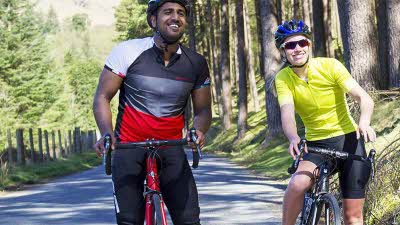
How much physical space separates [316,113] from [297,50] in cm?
53

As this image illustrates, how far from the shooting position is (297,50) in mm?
6207

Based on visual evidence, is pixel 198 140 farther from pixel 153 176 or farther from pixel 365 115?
pixel 365 115

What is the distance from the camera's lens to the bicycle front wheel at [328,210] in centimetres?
573

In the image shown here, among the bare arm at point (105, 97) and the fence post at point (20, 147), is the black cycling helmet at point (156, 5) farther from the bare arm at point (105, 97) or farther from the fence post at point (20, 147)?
the fence post at point (20, 147)

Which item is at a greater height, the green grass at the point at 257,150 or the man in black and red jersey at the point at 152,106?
the man in black and red jersey at the point at 152,106

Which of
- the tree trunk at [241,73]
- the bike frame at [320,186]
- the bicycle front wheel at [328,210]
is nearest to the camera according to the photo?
the bicycle front wheel at [328,210]

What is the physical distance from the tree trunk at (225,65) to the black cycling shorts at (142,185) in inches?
1387

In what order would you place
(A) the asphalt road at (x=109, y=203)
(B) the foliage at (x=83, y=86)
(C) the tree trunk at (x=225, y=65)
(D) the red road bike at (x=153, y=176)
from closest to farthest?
(D) the red road bike at (x=153, y=176) < (A) the asphalt road at (x=109, y=203) < (C) the tree trunk at (x=225, y=65) < (B) the foliage at (x=83, y=86)

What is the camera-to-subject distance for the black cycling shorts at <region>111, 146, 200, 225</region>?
5.46m

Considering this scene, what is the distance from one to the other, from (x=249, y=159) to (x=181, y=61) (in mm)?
21558

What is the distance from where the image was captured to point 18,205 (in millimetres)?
15125

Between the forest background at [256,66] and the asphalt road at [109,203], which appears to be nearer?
the asphalt road at [109,203]

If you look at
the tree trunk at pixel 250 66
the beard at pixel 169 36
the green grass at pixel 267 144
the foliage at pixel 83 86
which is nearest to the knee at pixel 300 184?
the beard at pixel 169 36

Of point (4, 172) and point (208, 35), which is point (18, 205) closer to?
point (4, 172)
